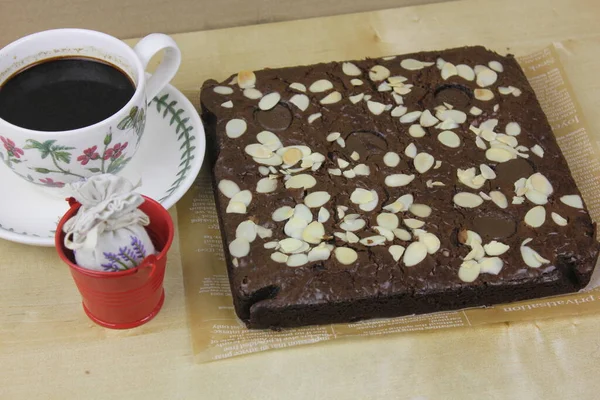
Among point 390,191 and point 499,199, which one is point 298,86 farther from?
point 499,199

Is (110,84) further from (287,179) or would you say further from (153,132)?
(287,179)

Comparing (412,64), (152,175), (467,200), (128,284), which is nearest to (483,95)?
(412,64)

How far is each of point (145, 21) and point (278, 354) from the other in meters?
0.87

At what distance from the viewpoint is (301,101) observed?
1313mm

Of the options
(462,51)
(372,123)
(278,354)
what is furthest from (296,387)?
(462,51)

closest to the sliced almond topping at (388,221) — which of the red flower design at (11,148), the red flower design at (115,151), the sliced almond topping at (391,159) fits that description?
the sliced almond topping at (391,159)

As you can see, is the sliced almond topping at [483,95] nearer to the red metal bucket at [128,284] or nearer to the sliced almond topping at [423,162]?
the sliced almond topping at [423,162]

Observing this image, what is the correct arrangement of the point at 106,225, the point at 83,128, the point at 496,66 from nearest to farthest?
the point at 106,225 → the point at 83,128 → the point at 496,66

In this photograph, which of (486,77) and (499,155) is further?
(486,77)

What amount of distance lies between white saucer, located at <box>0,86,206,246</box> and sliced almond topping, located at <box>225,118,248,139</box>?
0.05m

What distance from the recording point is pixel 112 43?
1177 millimetres

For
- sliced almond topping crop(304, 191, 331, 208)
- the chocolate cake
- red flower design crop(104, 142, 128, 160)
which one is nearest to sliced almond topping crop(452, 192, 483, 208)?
the chocolate cake

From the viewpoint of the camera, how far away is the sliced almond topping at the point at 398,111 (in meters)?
1.30

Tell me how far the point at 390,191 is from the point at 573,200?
295 mm
